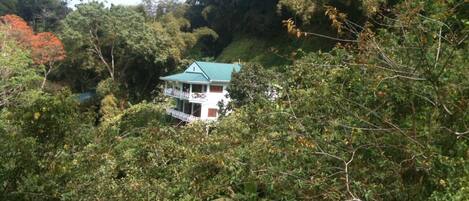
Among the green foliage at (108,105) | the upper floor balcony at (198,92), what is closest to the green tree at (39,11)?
the green foliage at (108,105)

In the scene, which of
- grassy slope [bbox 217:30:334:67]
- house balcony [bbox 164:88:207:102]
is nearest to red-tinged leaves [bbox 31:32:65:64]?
house balcony [bbox 164:88:207:102]

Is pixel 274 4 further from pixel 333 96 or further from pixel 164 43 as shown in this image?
pixel 333 96

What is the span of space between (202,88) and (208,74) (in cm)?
98

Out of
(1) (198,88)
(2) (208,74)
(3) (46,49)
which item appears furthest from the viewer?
(3) (46,49)

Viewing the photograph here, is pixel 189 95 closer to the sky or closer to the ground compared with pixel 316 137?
closer to the ground

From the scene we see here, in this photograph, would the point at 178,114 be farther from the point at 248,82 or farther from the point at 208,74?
the point at 248,82

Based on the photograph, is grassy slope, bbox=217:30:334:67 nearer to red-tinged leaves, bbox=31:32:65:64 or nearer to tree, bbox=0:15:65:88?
red-tinged leaves, bbox=31:32:65:64

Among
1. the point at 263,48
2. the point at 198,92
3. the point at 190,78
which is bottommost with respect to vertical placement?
the point at 198,92

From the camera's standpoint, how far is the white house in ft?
72.5

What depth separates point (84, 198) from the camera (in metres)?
5.22

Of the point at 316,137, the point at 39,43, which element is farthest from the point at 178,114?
the point at 316,137

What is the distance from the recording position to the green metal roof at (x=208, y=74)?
22.0m

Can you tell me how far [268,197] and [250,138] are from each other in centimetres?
215

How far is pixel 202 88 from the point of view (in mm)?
22781
